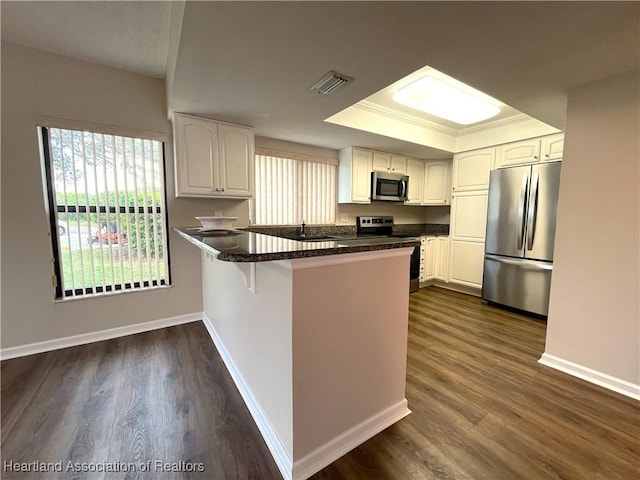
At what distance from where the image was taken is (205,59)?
1.65 meters

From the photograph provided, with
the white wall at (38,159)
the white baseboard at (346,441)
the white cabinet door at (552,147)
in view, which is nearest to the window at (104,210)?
the white wall at (38,159)

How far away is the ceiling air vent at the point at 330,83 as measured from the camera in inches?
72.1

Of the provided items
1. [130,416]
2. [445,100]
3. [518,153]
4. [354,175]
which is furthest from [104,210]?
[518,153]

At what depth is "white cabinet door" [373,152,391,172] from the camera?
4.09m

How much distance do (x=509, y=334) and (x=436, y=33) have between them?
9.34 ft

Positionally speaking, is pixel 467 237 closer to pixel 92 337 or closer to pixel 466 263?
pixel 466 263

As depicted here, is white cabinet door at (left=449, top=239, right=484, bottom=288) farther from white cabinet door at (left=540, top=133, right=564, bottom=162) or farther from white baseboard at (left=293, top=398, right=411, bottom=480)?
white baseboard at (left=293, top=398, right=411, bottom=480)

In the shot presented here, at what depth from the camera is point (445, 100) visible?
112 inches

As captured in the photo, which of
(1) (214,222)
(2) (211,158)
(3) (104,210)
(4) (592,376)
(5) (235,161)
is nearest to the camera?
(4) (592,376)

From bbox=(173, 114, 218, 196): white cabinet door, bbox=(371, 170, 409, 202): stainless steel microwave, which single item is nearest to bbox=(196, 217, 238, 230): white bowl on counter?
bbox=(173, 114, 218, 196): white cabinet door

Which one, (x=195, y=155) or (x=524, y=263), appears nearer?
(x=195, y=155)

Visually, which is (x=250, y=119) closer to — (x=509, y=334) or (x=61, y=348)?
(x=61, y=348)

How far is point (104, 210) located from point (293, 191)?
2.12 metres

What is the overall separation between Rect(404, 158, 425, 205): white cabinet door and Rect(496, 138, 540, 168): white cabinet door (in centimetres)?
125
